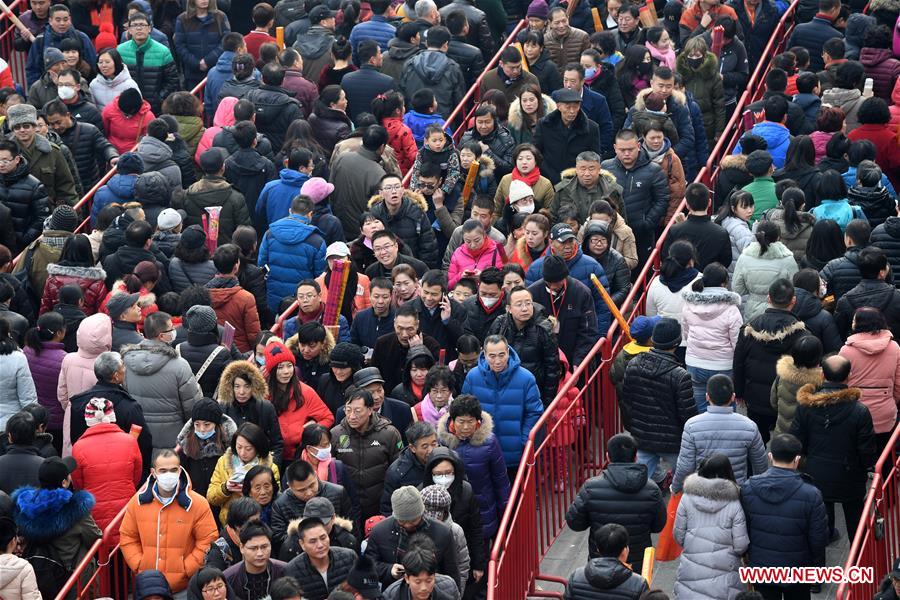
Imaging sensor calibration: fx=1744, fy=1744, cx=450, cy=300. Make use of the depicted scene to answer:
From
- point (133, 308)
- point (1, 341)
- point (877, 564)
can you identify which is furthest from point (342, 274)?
point (877, 564)

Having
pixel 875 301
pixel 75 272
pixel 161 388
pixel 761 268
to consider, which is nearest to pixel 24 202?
pixel 75 272

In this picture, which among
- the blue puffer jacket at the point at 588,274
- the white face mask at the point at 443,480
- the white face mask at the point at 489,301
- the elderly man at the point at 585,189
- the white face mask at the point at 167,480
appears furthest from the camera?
the elderly man at the point at 585,189

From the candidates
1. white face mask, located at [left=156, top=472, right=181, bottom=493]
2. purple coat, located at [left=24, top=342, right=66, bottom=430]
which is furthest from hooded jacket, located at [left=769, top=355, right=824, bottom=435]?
purple coat, located at [left=24, top=342, right=66, bottom=430]

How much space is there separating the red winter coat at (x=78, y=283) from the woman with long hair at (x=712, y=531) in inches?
230

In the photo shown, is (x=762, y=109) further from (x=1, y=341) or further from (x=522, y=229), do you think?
(x=1, y=341)

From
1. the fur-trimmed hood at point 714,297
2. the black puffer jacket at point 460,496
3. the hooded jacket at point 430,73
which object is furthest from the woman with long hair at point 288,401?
the hooded jacket at point 430,73

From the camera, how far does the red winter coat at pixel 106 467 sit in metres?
12.6

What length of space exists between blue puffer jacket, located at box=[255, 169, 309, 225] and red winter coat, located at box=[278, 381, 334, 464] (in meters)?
3.46

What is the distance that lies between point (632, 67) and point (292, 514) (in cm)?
885

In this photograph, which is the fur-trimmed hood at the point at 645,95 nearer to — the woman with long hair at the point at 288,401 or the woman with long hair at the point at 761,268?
the woman with long hair at the point at 761,268

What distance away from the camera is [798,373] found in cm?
1291

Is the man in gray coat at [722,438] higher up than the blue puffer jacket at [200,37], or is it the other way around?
the man in gray coat at [722,438]

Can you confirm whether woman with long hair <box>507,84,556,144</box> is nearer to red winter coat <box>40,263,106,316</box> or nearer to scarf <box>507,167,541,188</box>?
scarf <box>507,167,541,188</box>

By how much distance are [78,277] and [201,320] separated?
1777mm
